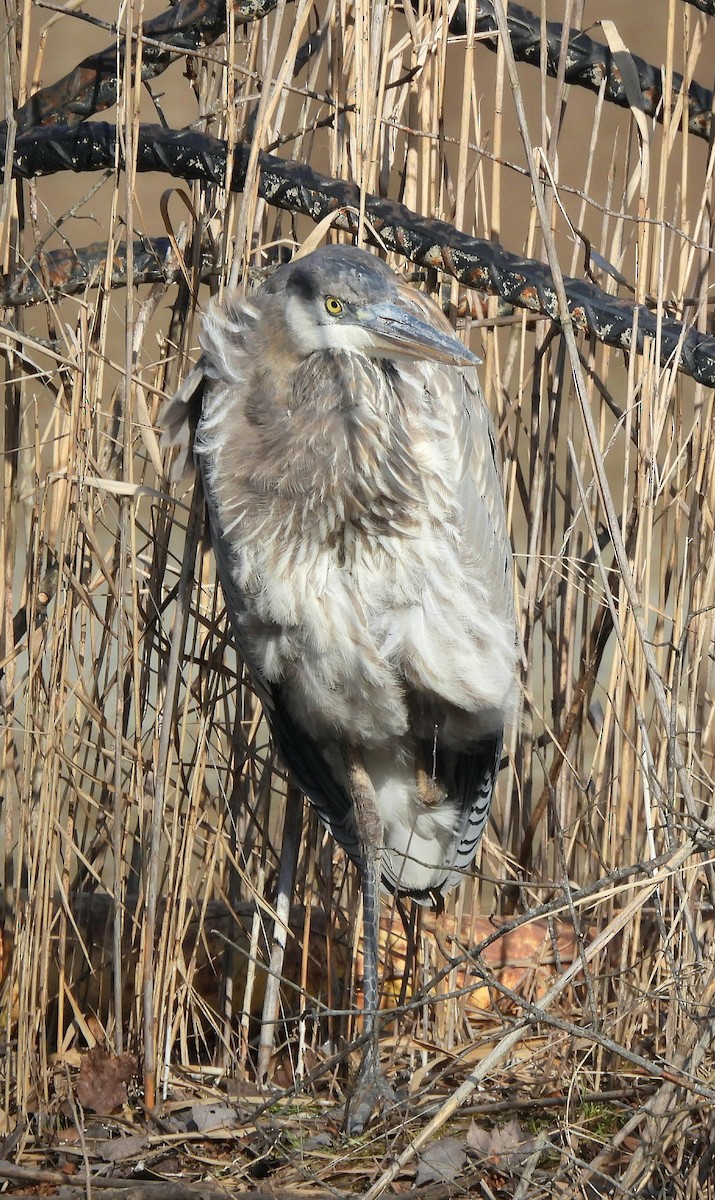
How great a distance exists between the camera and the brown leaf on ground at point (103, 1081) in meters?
1.94

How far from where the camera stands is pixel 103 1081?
1.95 metres

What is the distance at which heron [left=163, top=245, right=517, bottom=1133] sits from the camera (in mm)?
1878

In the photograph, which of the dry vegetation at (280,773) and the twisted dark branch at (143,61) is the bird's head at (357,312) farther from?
the twisted dark branch at (143,61)

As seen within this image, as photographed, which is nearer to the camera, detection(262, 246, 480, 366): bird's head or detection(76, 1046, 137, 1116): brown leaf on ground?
detection(262, 246, 480, 366): bird's head

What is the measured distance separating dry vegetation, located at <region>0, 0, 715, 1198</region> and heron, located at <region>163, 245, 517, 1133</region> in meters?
0.09

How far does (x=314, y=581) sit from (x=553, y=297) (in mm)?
532

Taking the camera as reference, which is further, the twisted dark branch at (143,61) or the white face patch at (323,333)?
the twisted dark branch at (143,61)

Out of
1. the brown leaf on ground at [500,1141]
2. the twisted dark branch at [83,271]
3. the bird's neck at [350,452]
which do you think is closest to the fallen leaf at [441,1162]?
the brown leaf on ground at [500,1141]

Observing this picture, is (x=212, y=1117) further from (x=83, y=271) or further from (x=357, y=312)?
(x=83, y=271)

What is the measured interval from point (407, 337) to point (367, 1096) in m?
1.14

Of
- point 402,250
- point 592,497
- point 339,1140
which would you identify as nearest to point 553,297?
point 402,250

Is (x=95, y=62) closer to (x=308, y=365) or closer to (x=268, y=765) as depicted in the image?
(x=308, y=365)

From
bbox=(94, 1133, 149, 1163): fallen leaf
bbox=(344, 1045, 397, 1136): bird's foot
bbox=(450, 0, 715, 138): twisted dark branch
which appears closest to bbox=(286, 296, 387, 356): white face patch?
bbox=(450, 0, 715, 138): twisted dark branch

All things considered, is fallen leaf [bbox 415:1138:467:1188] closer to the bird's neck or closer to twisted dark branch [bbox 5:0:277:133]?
the bird's neck
